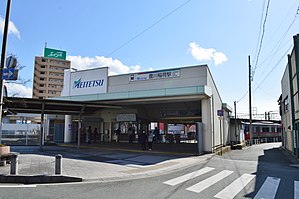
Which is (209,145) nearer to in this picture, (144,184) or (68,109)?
(144,184)

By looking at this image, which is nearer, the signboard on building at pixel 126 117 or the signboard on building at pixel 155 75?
the signboard on building at pixel 155 75

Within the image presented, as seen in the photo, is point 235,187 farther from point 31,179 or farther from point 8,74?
point 8,74

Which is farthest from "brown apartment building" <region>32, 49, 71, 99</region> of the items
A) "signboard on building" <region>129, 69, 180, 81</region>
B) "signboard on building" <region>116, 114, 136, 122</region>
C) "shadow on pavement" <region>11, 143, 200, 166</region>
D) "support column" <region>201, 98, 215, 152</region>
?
"support column" <region>201, 98, 215, 152</region>

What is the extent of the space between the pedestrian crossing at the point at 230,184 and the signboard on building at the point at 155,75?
34.3 ft

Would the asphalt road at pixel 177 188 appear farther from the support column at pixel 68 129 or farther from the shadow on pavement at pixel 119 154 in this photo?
the support column at pixel 68 129

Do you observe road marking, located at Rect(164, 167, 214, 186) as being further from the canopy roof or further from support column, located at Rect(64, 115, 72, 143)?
support column, located at Rect(64, 115, 72, 143)

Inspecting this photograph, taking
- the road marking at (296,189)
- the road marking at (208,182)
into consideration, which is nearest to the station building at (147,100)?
the road marking at (208,182)

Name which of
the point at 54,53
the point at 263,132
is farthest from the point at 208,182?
the point at 263,132

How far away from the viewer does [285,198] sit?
21.9 feet

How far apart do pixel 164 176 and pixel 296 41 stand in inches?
505

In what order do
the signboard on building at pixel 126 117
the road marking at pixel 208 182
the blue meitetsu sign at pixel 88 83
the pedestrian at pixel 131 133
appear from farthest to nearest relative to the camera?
the pedestrian at pixel 131 133 → the signboard on building at pixel 126 117 → the blue meitetsu sign at pixel 88 83 → the road marking at pixel 208 182

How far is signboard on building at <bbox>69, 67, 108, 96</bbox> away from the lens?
945 inches

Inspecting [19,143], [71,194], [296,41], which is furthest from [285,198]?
[19,143]

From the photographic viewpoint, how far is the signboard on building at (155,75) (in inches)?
787
